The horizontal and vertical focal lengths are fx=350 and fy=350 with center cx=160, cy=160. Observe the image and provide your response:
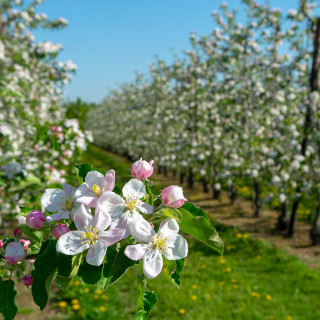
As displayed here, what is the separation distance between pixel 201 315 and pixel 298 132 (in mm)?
3938

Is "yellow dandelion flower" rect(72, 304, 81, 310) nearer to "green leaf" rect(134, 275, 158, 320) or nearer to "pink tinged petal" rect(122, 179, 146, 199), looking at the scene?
"green leaf" rect(134, 275, 158, 320)

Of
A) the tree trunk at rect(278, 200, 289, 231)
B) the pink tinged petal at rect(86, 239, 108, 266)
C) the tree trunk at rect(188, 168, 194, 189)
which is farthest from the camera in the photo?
the tree trunk at rect(188, 168, 194, 189)

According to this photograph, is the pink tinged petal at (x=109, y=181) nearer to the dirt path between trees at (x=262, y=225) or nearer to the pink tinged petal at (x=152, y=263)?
the pink tinged petal at (x=152, y=263)

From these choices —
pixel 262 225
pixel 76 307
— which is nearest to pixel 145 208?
pixel 76 307

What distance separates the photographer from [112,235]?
865 millimetres

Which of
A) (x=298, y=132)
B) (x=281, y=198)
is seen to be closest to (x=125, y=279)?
(x=281, y=198)

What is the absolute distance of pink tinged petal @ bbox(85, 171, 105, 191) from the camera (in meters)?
0.98

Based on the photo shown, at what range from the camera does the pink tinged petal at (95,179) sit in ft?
3.20

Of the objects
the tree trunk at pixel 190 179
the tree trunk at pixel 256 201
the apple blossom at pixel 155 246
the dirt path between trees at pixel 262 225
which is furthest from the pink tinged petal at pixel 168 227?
Result: the tree trunk at pixel 190 179

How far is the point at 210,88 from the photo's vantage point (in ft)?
31.7

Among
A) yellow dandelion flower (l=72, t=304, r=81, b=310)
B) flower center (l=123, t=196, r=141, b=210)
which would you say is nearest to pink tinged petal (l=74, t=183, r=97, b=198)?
flower center (l=123, t=196, r=141, b=210)

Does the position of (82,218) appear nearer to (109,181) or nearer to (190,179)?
(109,181)

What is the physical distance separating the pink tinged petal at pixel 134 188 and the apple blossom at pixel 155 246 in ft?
0.32

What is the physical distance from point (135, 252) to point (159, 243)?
7cm
